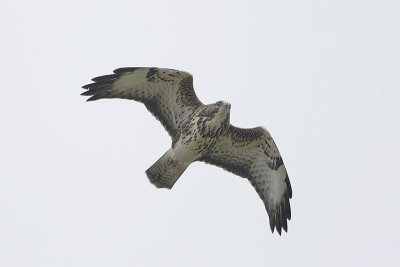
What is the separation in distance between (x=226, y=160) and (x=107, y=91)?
2.56 m

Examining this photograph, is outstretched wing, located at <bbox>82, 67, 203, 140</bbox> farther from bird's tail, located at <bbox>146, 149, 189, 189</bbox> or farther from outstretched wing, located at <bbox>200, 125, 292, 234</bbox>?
outstretched wing, located at <bbox>200, 125, 292, 234</bbox>

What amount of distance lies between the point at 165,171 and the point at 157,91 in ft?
4.56

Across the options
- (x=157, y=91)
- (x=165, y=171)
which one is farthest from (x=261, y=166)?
(x=157, y=91)

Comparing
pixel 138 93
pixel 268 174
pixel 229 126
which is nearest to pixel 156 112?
pixel 138 93

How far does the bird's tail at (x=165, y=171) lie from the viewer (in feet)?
43.7

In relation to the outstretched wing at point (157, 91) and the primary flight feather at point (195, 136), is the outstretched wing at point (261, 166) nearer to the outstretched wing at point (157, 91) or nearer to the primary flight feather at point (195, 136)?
the primary flight feather at point (195, 136)

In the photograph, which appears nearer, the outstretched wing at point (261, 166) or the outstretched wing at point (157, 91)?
the outstretched wing at point (157, 91)

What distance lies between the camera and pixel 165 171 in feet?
44.1

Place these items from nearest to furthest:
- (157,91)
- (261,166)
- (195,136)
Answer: (195,136) < (157,91) < (261,166)

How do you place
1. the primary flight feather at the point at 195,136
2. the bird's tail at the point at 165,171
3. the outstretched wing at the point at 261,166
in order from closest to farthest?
the primary flight feather at the point at 195,136
the bird's tail at the point at 165,171
the outstretched wing at the point at 261,166

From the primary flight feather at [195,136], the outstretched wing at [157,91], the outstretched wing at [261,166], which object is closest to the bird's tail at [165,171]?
the primary flight feather at [195,136]

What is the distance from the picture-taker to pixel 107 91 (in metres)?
13.2

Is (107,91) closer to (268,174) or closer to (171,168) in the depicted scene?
(171,168)

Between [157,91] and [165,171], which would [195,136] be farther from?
[157,91]
